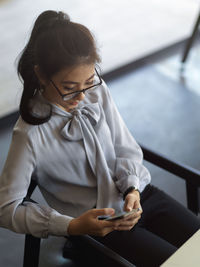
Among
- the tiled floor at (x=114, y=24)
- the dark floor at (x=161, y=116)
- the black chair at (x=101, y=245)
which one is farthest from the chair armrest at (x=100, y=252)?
the tiled floor at (x=114, y=24)

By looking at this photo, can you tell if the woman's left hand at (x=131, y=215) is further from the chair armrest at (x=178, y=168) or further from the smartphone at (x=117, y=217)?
the chair armrest at (x=178, y=168)

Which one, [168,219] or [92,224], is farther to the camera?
[168,219]

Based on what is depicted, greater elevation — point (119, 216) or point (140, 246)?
point (119, 216)

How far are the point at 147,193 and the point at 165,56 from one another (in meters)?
2.39

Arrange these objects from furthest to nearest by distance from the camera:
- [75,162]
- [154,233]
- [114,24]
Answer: [114,24]
[154,233]
[75,162]

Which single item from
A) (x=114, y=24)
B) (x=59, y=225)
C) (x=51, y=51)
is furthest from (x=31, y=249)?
(x=114, y=24)

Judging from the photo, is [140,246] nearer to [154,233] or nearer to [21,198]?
[154,233]

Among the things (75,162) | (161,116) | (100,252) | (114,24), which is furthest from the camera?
(114,24)

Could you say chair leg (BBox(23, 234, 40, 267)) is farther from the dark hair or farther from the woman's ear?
the woman's ear

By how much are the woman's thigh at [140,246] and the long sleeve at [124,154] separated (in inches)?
6.3

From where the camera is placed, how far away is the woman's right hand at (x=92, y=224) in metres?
1.38

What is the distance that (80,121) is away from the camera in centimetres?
159

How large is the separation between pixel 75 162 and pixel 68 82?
299mm

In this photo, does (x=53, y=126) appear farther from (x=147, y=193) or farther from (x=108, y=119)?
(x=147, y=193)
